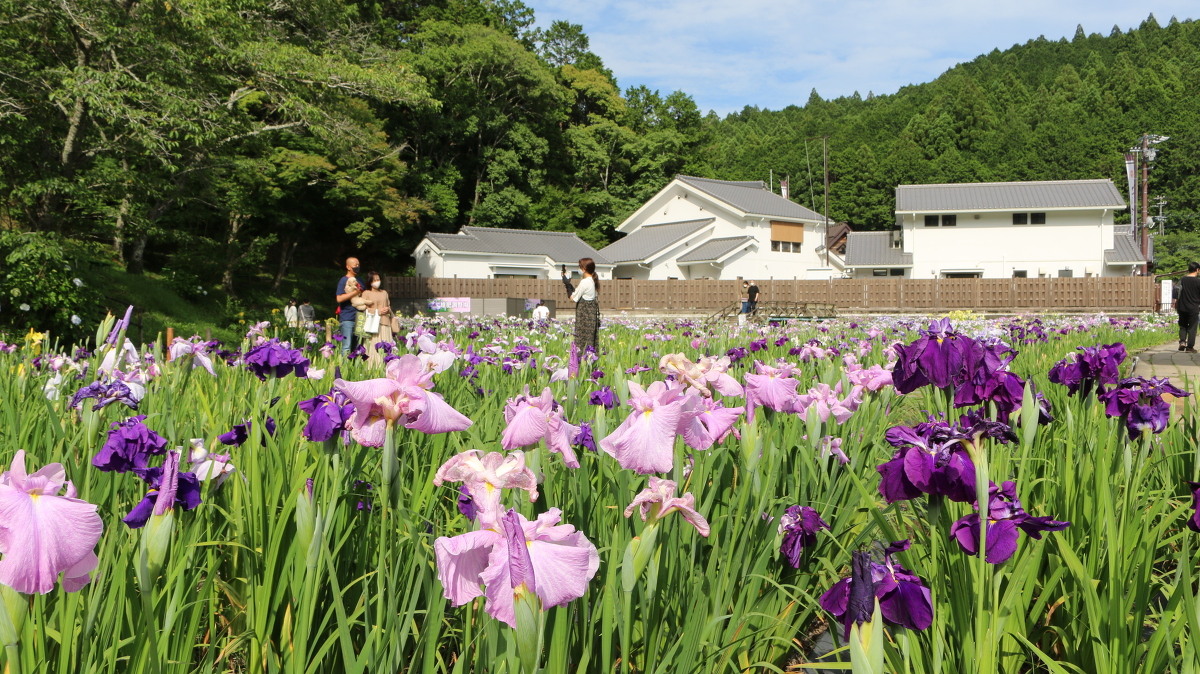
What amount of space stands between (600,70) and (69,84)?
43.1 m

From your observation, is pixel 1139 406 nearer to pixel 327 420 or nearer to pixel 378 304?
pixel 327 420

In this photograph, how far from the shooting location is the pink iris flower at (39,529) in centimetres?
79

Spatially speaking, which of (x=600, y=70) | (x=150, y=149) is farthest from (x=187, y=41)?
(x=600, y=70)

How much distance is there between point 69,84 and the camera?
11117 mm

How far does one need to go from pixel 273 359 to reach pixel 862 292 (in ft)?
108

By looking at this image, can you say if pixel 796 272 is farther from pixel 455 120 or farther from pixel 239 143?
pixel 239 143

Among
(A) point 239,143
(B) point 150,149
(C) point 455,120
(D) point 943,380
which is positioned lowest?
(D) point 943,380

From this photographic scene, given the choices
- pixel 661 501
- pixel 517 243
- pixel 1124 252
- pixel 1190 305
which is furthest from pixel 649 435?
pixel 1124 252

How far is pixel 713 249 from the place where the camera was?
128 ft

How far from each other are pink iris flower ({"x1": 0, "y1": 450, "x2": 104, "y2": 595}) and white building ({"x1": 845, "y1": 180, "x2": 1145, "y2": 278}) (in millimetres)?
38219

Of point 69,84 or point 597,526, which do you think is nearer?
point 597,526

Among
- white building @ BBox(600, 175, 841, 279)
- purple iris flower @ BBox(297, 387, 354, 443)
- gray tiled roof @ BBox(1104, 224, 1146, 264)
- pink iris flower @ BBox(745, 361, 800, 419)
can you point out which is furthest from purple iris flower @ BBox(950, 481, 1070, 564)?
gray tiled roof @ BBox(1104, 224, 1146, 264)

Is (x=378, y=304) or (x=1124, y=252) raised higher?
(x=1124, y=252)

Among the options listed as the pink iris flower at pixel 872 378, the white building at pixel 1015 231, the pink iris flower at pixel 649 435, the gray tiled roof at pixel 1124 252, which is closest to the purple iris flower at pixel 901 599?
the pink iris flower at pixel 649 435
